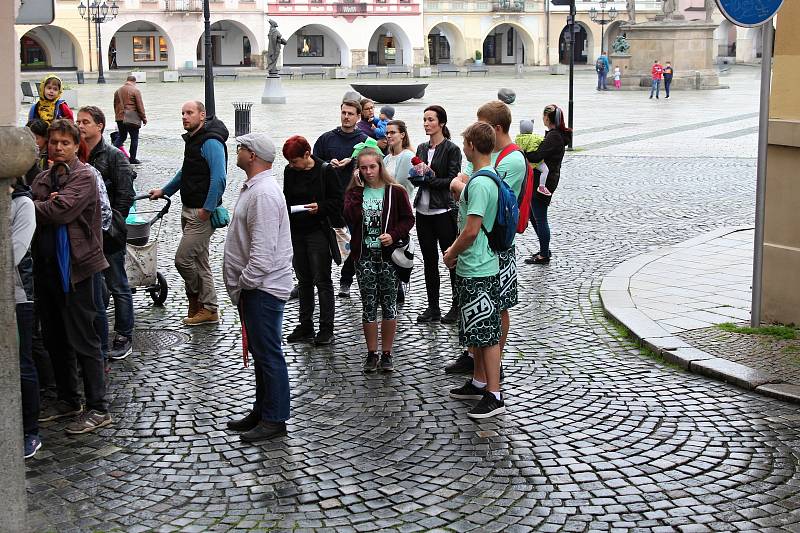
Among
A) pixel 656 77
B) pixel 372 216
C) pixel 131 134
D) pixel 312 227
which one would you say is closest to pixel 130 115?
pixel 131 134

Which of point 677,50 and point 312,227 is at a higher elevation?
point 677,50

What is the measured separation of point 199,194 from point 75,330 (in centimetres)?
261

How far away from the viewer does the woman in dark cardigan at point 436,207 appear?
30.4ft

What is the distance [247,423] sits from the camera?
22.2ft

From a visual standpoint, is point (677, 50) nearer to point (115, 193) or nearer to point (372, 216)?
point (372, 216)

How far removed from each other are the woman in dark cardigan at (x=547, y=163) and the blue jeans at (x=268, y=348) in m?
5.57

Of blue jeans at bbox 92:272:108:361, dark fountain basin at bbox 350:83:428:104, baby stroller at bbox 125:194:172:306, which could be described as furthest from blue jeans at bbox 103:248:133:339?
dark fountain basin at bbox 350:83:428:104

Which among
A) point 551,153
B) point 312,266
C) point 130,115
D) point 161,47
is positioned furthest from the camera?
point 161,47

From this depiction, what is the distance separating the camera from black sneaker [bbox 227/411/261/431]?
266 inches

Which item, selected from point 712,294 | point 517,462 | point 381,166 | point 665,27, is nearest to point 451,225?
point 381,166

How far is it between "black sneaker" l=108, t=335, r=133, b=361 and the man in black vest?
3.01ft

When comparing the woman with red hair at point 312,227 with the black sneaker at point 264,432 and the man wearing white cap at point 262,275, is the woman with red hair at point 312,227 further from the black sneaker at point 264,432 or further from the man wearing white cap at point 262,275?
the black sneaker at point 264,432

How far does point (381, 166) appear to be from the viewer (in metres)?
8.09

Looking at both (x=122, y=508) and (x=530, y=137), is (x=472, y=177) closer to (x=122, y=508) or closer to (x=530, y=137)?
(x=122, y=508)
